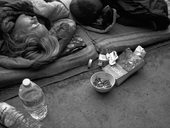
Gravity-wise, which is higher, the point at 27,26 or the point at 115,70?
the point at 27,26

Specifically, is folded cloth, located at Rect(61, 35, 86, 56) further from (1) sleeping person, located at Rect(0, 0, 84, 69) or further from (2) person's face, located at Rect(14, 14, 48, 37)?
(2) person's face, located at Rect(14, 14, 48, 37)

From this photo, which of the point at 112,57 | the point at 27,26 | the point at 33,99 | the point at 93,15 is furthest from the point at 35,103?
the point at 93,15

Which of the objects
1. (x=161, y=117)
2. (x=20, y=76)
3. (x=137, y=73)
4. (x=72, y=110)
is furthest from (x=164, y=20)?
(x=20, y=76)

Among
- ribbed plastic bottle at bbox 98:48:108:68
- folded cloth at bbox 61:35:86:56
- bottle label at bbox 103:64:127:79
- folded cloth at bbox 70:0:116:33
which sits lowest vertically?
bottle label at bbox 103:64:127:79

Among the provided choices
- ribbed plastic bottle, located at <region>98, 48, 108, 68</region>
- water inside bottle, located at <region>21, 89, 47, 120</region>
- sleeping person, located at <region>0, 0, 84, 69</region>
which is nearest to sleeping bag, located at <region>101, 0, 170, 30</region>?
ribbed plastic bottle, located at <region>98, 48, 108, 68</region>

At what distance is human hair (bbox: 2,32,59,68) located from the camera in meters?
1.41

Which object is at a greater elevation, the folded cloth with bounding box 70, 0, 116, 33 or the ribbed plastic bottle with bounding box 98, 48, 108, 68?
the folded cloth with bounding box 70, 0, 116, 33

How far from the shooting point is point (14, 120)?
1132mm

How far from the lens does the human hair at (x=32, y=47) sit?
4.62 ft

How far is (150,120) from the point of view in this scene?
1.27m

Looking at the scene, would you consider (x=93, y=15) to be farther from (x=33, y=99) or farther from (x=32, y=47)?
(x=33, y=99)

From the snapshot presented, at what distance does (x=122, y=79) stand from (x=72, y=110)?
0.42 metres

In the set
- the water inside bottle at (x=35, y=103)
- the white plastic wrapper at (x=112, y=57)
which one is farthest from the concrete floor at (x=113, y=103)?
the white plastic wrapper at (x=112, y=57)

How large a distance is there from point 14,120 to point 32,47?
0.53m
